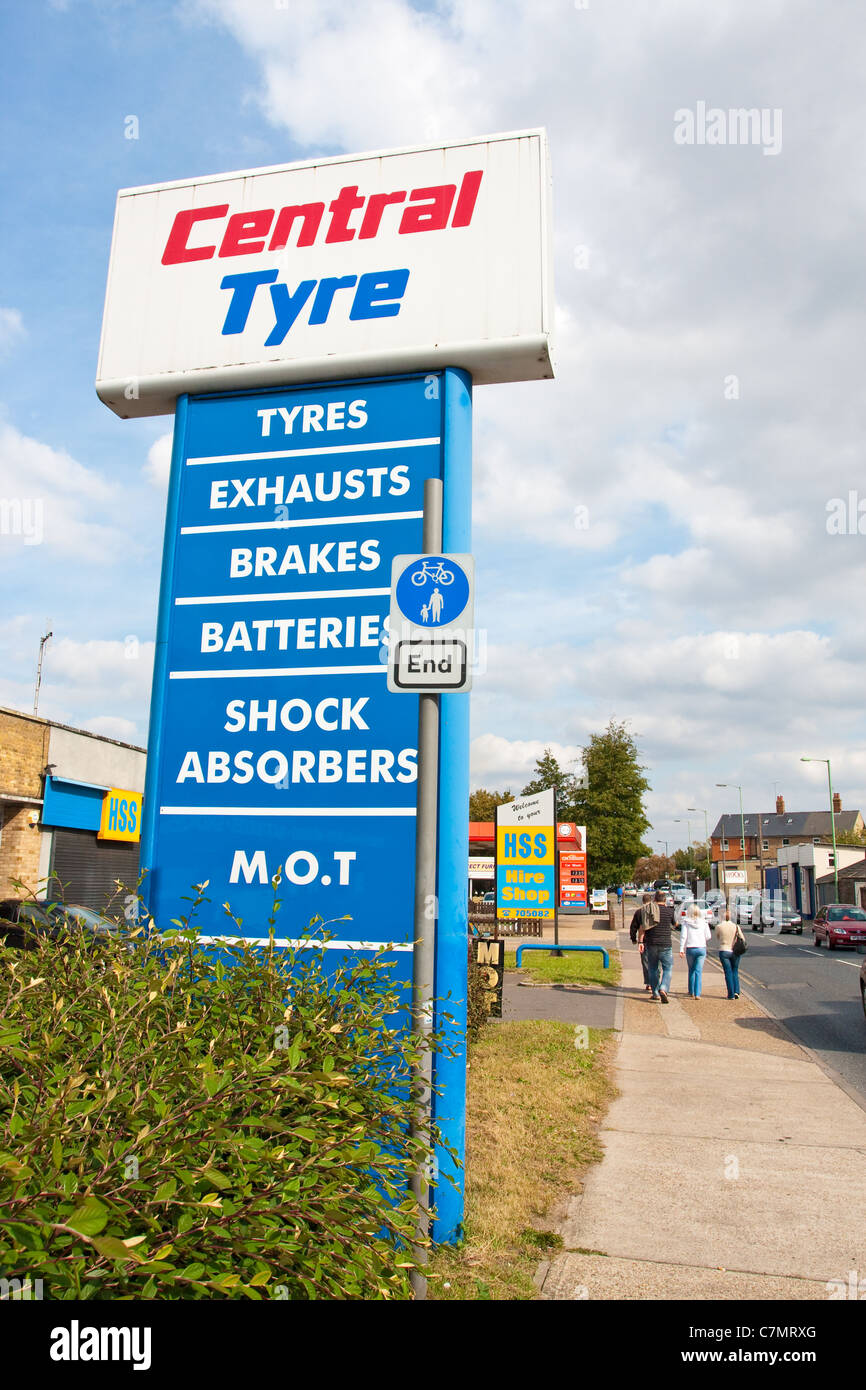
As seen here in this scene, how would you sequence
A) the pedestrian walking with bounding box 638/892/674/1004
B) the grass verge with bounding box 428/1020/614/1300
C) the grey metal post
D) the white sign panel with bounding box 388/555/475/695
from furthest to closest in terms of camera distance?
1. the pedestrian walking with bounding box 638/892/674/1004
2. the grass verge with bounding box 428/1020/614/1300
3. the white sign panel with bounding box 388/555/475/695
4. the grey metal post

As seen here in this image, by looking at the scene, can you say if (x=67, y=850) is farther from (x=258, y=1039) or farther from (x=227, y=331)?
(x=258, y=1039)

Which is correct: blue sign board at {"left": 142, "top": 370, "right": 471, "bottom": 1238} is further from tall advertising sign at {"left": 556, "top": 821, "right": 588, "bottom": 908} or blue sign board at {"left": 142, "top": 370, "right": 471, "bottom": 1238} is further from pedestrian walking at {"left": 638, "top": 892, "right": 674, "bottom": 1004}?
tall advertising sign at {"left": 556, "top": 821, "right": 588, "bottom": 908}

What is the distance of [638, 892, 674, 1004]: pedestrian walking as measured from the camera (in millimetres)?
14562

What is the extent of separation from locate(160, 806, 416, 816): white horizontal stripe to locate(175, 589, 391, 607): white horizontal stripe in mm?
1192

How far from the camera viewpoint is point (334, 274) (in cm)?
568

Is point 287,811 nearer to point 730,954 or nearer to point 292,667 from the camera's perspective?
point 292,667

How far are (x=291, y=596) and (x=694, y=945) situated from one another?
12.8m

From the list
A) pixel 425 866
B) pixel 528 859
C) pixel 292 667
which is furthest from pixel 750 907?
pixel 425 866

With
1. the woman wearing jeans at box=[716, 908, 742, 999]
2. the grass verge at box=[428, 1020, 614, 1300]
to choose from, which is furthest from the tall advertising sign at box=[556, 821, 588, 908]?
the grass verge at box=[428, 1020, 614, 1300]

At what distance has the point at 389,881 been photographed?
4.84 m

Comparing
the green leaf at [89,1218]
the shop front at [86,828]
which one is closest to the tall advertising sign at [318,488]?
the green leaf at [89,1218]
